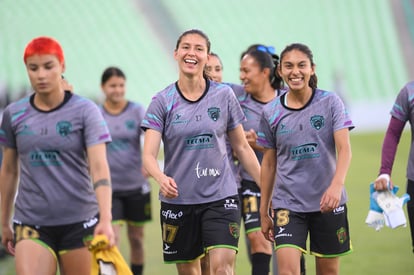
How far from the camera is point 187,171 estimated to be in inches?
259

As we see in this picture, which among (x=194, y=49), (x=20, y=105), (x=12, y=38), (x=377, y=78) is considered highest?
(x=12, y=38)

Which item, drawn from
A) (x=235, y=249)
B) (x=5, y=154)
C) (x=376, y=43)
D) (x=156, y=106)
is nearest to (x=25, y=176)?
(x=5, y=154)

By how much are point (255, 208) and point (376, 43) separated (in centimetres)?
2237

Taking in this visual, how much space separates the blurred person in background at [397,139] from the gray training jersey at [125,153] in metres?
3.30

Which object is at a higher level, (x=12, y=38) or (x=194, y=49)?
(x=12, y=38)

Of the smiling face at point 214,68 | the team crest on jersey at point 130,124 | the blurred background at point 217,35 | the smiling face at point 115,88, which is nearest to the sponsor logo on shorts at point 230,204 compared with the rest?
the smiling face at point 214,68

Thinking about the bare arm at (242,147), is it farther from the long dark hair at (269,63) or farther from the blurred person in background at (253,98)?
the long dark hair at (269,63)

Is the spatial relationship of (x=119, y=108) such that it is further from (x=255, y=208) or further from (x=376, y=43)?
(x=376, y=43)

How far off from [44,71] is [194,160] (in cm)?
154

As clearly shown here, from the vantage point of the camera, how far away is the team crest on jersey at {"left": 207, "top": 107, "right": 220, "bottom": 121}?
21.7 feet

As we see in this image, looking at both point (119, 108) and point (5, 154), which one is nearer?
point (5, 154)

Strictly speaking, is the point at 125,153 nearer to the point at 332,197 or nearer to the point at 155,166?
the point at 155,166

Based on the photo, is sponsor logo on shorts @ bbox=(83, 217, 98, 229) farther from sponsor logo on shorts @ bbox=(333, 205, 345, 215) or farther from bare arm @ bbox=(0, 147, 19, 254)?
sponsor logo on shorts @ bbox=(333, 205, 345, 215)

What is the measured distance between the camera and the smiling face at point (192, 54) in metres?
6.63
